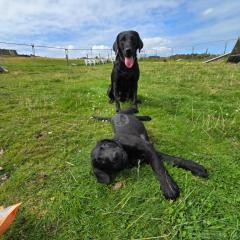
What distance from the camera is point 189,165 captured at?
10.5ft

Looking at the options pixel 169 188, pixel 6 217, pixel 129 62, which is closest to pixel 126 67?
pixel 129 62

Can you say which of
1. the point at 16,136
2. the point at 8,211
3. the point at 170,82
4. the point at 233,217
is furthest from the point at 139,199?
the point at 170,82

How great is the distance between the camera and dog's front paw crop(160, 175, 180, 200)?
2738 millimetres

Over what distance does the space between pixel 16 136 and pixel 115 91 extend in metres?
2.51

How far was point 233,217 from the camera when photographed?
8.17 feet

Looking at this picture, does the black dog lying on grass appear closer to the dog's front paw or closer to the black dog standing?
the dog's front paw

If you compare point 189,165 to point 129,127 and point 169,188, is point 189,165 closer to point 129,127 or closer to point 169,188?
point 169,188

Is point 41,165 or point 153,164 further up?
point 153,164

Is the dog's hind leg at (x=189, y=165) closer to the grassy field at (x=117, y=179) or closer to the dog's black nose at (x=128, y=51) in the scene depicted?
the grassy field at (x=117, y=179)

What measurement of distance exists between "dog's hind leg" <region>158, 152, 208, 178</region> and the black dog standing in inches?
104

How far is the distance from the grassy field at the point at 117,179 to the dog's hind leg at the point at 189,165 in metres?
0.09

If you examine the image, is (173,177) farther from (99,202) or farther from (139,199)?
(99,202)

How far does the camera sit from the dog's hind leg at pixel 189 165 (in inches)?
123

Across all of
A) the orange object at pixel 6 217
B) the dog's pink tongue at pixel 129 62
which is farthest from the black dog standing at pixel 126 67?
the orange object at pixel 6 217
